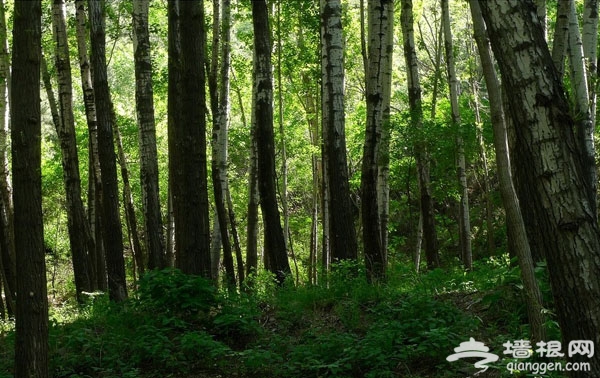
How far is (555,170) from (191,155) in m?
6.35

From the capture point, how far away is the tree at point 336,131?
11.4 metres

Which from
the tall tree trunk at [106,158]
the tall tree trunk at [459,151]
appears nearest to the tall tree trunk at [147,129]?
the tall tree trunk at [106,158]

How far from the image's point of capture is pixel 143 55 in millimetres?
13102

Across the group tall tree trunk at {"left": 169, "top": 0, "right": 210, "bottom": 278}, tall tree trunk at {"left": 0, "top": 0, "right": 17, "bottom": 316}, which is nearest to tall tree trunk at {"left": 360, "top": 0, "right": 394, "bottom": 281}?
tall tree trunk at {"left": 169, "top": 0, "right": 210, "bottom": 278}

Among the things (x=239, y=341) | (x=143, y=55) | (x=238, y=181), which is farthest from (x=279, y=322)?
(x=238, y=181)

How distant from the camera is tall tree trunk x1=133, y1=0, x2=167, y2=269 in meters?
13.1

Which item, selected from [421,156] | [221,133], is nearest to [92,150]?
[221,133]

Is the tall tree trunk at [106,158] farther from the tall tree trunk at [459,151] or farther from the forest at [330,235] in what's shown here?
the tall tree trunk at [459,151]

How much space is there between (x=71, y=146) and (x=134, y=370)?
8108 mm

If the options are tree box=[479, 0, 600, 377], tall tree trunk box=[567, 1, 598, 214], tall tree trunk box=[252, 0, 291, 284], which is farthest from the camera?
tall tree trunk box=[252, 0, 291, 284]

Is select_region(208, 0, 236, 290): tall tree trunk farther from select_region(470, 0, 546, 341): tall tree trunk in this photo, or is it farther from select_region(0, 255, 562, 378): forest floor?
select_region(470, 0, 546, 341): tall tree trunk

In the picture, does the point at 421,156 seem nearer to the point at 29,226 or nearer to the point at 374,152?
the point at 374,152

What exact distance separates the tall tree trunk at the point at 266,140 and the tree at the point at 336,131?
3.89ft

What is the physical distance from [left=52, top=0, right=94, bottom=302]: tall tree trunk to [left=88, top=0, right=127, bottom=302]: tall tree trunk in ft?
3.82
